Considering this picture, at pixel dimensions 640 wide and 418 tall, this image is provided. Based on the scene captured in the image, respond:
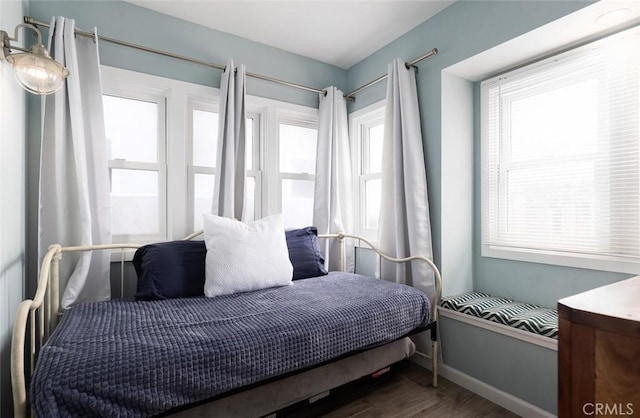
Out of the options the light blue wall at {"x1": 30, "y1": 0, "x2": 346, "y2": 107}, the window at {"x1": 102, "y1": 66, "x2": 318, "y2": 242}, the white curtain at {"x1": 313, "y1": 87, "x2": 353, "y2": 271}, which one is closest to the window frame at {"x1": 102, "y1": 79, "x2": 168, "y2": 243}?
the window at {"x1": 102, "y1": 66, "x2": 318, "y2": 242}

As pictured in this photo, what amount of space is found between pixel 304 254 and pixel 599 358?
74.4 inches

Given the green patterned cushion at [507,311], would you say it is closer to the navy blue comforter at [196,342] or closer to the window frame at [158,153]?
the navy blue comforter at [196,342]

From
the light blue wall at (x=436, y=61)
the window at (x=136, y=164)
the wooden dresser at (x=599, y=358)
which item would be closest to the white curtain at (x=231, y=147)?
the light blue wall at (x=436, y=61)

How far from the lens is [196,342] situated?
1.17 metres

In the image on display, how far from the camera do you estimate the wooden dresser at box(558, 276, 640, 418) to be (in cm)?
52

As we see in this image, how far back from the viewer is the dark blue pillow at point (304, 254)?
7.48 feet

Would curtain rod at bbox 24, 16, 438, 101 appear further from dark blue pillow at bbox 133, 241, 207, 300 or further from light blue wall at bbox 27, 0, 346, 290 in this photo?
dark blue pillow at bbox 133, 241, 207, 300

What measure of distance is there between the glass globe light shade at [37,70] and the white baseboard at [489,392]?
258cm

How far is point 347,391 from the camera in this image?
193 cm

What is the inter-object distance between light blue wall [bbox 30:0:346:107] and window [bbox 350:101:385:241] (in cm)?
52

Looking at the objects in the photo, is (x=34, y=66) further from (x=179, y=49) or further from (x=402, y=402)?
(x=402, y=402)

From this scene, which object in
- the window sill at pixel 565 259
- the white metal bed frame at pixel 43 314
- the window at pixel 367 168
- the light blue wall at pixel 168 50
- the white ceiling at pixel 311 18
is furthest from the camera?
the window at pixel 367 168

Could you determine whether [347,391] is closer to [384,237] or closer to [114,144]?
[384,237]

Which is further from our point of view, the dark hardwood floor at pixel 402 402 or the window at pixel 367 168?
the window at pixel 367 168
